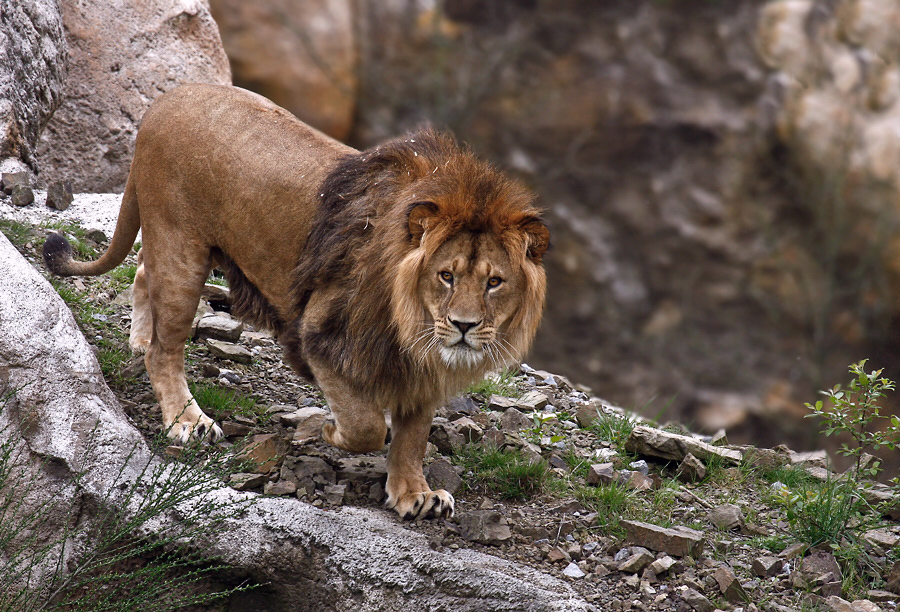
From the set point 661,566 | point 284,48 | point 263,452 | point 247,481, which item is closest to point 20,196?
point 263,452

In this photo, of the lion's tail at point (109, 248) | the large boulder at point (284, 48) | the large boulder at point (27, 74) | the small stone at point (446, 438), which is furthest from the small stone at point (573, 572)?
the large boulder at point (284, 48)

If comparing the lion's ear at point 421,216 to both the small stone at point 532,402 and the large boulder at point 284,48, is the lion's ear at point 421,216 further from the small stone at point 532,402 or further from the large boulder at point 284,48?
the large boulder at point 284,48

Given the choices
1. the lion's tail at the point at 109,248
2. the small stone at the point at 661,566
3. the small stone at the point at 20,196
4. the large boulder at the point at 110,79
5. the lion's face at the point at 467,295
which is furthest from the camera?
the large boulder at the point at 110,79

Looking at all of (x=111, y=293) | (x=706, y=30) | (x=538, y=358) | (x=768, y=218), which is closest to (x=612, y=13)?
(x=706, y=30)

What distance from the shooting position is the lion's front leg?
3492 millimetres

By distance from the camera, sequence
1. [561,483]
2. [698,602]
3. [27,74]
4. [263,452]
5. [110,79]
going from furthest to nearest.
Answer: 1. [110,79]
2. [27,74]
3. [561,483]
4. [263,452]
5. [698,602]

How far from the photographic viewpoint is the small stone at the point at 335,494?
141 inches

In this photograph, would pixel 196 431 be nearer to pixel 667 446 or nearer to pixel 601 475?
pixel 601 475

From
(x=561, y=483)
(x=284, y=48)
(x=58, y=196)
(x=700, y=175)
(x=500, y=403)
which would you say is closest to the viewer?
(x=561, y=483)

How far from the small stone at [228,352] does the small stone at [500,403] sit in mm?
1207

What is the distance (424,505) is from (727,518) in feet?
3.89

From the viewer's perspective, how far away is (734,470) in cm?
414

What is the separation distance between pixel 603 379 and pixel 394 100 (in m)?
3.91

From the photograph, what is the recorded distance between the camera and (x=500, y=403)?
15.2 feet
